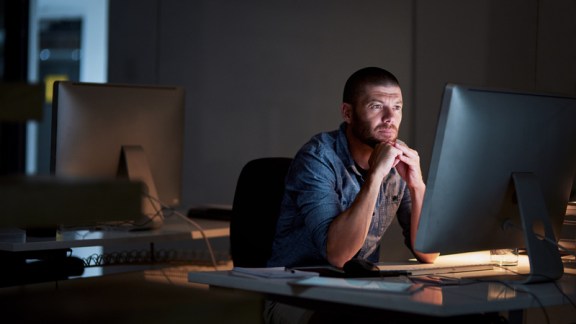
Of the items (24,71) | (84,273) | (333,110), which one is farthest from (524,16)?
(24,71)

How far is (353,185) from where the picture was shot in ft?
8.69

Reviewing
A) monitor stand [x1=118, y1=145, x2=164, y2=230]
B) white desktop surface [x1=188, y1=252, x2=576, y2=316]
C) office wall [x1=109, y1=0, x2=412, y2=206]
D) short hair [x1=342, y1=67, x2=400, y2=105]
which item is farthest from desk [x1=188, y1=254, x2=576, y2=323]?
office wall [x1=109, y1=0, x2=412, y2=206]

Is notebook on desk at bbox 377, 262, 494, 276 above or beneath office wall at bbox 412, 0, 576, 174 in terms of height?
beneath

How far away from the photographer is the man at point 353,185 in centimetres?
245

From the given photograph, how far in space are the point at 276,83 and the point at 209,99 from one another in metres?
0.51

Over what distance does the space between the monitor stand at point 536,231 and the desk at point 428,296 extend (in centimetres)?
4

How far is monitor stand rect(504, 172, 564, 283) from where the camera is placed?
2.08 m

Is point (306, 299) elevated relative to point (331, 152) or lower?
lower

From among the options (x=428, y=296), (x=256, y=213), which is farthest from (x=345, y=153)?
(x=428, y=296)

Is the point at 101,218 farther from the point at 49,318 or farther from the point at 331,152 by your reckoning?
the point at 331,152

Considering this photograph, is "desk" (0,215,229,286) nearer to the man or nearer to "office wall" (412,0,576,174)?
the man

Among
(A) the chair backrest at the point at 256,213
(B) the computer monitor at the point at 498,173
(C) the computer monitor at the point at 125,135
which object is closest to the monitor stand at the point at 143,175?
(C) the computer monitor at the point at 125,135

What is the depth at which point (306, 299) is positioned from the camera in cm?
192

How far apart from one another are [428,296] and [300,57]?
286 centimetres
